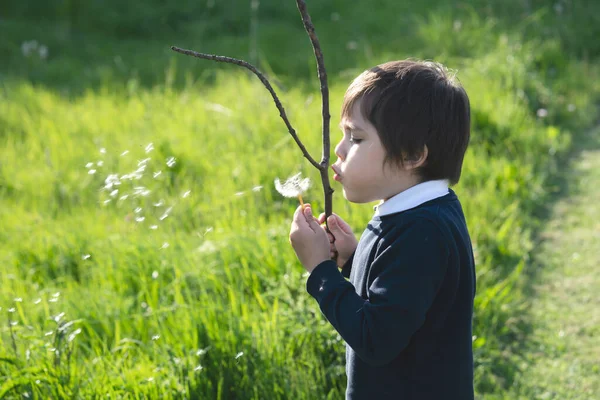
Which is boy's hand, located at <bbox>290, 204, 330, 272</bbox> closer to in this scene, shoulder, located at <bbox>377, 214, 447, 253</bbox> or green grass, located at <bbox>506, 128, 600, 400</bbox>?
shoulder, located at <bbox>377, 214, 447, 253</bbox>

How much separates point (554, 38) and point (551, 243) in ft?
11.2

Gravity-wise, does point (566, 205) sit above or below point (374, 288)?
below

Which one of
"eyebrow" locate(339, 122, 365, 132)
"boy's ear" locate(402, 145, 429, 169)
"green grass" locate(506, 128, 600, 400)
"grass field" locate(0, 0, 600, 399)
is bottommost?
"green grass" locate(506, 128, 600, 400)

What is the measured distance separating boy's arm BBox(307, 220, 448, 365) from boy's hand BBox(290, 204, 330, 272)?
0.45 ft

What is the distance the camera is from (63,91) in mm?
6617

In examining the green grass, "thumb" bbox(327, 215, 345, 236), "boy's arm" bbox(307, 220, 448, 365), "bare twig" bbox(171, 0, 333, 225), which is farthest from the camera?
the green grass

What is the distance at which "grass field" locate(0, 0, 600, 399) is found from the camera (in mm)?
2695

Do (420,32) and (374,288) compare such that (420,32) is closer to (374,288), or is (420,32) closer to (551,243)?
(551,243)

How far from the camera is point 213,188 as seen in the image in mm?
4355

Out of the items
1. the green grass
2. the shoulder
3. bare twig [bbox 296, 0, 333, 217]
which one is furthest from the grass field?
the shoulder

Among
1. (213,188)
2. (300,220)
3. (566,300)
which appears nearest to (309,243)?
(300,220)

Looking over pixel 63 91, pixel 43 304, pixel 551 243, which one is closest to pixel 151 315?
pixel 43 304

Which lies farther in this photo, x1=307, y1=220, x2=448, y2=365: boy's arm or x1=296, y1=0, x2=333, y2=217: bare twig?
x1=296, y1=0, x2=333, y2=217: bare twig

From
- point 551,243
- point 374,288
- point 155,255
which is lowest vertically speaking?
point 551,243
